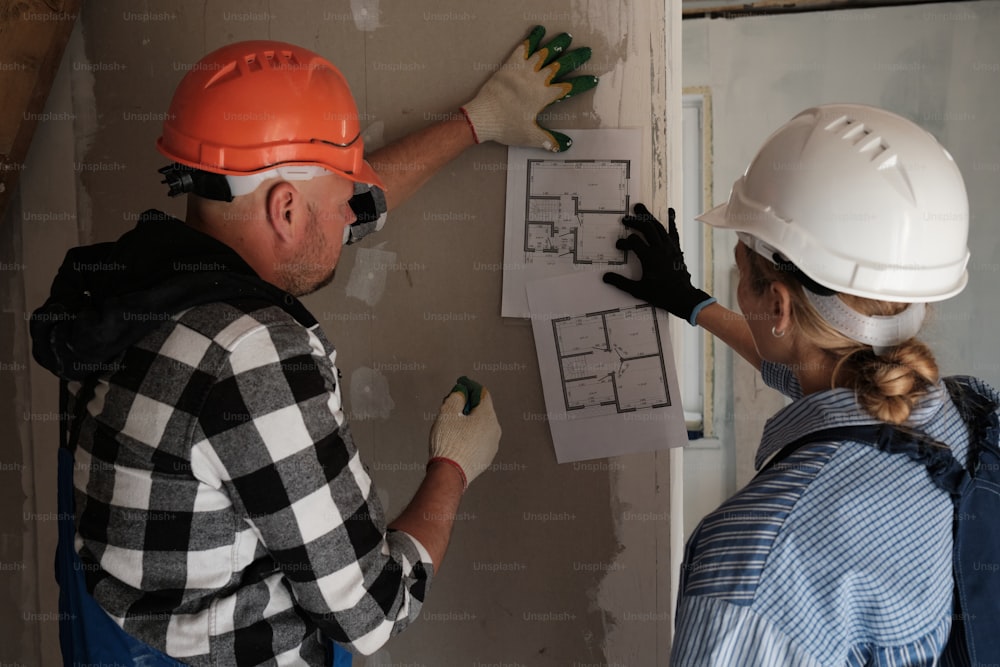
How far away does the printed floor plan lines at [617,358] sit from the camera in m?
1.65

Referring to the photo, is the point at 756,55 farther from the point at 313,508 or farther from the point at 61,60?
the point at 313,508

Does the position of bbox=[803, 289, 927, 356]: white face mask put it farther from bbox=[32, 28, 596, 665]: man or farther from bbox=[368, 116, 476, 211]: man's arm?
bbox=[368, 116, 476, 211]: man's arm

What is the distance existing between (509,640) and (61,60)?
179 centimetres

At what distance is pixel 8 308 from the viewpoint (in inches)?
79.7

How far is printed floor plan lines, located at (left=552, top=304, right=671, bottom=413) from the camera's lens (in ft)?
5.41

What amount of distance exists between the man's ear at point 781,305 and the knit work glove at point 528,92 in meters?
0.68

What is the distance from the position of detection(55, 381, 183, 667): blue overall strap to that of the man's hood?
93 mm

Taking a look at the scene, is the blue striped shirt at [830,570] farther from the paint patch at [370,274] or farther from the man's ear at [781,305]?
the paint patch at [370,274]

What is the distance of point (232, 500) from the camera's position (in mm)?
1034

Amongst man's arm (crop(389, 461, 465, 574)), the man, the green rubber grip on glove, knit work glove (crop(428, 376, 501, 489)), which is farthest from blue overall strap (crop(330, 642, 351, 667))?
the green rubber grip on glove

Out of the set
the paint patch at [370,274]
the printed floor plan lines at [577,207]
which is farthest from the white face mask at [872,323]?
the paint patch at [370,274]

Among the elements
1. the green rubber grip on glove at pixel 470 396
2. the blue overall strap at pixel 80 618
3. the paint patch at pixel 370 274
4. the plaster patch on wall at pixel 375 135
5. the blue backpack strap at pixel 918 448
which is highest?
the plaster patch on wall at pixel 375 135

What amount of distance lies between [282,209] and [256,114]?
0.15 meters

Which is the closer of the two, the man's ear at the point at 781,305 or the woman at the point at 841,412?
the woman at the point at 841,412
